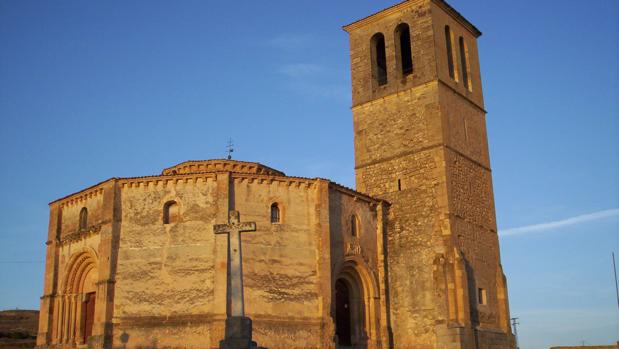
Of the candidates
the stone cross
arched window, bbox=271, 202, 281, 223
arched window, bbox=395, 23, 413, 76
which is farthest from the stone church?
the stone cross

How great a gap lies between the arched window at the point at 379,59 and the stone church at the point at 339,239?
130 millimetres

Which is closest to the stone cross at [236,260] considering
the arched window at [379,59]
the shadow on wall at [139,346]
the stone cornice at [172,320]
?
the stone cornice at [172,320]

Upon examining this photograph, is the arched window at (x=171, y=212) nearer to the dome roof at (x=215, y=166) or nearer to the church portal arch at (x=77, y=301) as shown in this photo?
the dome roof at (x=215, y=166)

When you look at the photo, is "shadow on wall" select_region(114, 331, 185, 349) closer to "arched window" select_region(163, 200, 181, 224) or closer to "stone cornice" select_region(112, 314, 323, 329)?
"stone cornice" select_region(112, 314, 323, 329)

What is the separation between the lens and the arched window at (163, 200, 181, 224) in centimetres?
2611

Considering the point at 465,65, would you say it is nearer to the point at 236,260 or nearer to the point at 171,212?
the point at 171,212

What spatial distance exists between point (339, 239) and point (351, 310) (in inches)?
131

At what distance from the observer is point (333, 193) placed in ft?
91.8

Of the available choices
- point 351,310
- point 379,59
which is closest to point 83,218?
point 351,310

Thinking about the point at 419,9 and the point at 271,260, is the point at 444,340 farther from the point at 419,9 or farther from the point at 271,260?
the point at 419,9

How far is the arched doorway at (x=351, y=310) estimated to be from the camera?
28.1 meters

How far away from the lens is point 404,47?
35594mm

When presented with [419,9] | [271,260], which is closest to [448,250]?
[271,260]

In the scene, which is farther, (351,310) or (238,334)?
(351,310)
